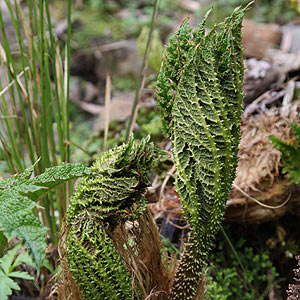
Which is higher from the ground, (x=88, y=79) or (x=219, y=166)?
(x=219, y=166)

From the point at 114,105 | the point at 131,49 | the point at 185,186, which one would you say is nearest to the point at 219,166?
the point at 185,186

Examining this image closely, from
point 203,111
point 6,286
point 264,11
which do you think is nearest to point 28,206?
point 203,111

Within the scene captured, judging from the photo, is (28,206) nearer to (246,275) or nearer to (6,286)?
(6,286)

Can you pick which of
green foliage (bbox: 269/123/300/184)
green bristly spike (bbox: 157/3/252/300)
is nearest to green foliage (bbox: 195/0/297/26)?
green foliage (bbox: 269/123/300/184)

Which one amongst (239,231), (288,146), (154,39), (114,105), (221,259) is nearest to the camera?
(288,146)

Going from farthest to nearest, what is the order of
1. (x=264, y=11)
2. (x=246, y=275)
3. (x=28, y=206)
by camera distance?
1. (x=264, y=11)
2. (x=246, y=275)
3. (x=28, y=206)

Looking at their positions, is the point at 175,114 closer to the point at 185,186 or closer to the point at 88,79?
the point at 185,186
